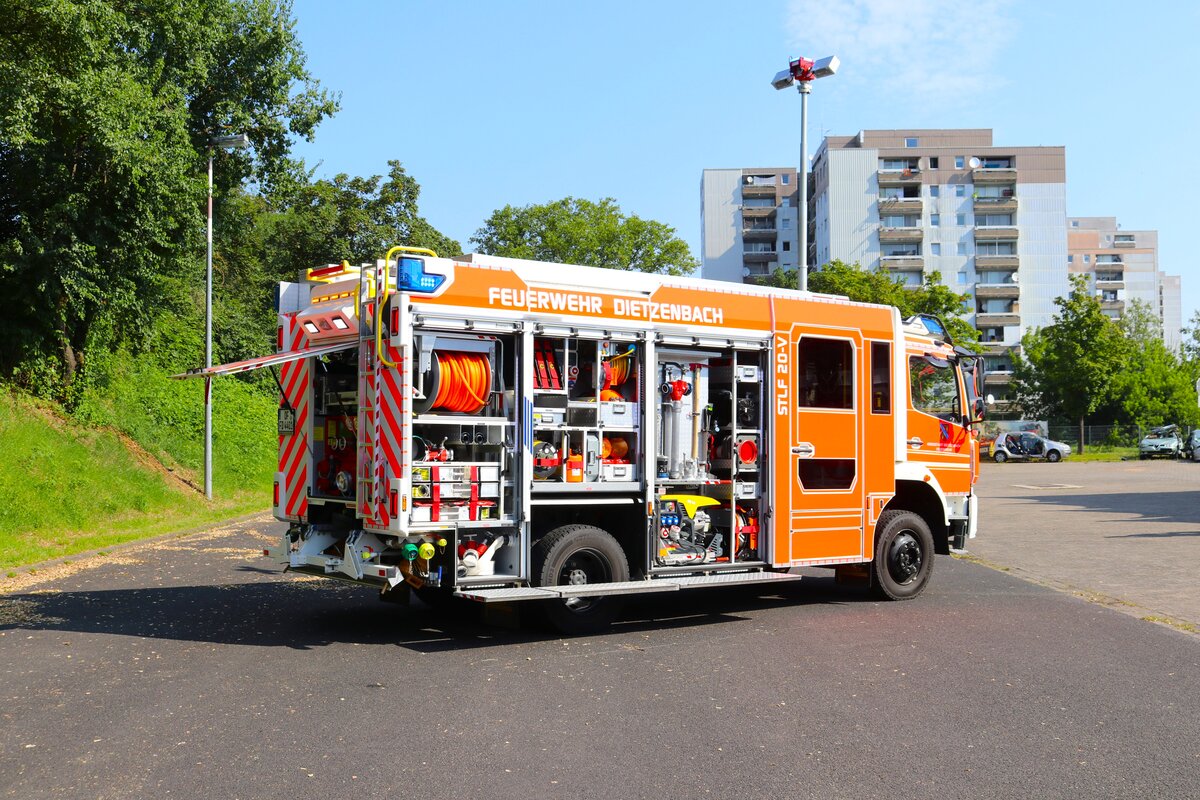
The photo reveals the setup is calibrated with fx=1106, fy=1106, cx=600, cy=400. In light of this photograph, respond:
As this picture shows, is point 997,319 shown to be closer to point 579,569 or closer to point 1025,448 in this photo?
point 1025,448

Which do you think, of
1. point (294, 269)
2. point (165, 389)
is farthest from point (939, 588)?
point (294, 269)

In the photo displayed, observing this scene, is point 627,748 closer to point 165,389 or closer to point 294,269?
point 165,389

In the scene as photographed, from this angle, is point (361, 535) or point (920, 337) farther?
point (920, 337)

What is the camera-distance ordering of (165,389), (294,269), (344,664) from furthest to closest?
(294,269) < (165,389) < (344,664)

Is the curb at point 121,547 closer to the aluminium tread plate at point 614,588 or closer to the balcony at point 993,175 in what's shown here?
the aluminium tread plate at point 614,588

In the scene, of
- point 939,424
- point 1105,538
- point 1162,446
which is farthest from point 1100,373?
point 939,424

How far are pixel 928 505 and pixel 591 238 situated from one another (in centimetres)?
5473

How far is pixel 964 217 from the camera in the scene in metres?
97.5

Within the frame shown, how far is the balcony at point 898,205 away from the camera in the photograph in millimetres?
95512

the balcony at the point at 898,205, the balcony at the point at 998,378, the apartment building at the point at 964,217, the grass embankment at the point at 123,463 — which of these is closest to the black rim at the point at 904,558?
the grass embankment at the point at 123,463

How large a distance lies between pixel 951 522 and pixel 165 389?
22.7 meters

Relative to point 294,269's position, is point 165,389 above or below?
below

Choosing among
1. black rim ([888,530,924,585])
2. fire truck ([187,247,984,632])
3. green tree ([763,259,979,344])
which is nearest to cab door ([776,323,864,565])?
fire truck ([187,247,984,632])

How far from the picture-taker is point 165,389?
95.9 ft
